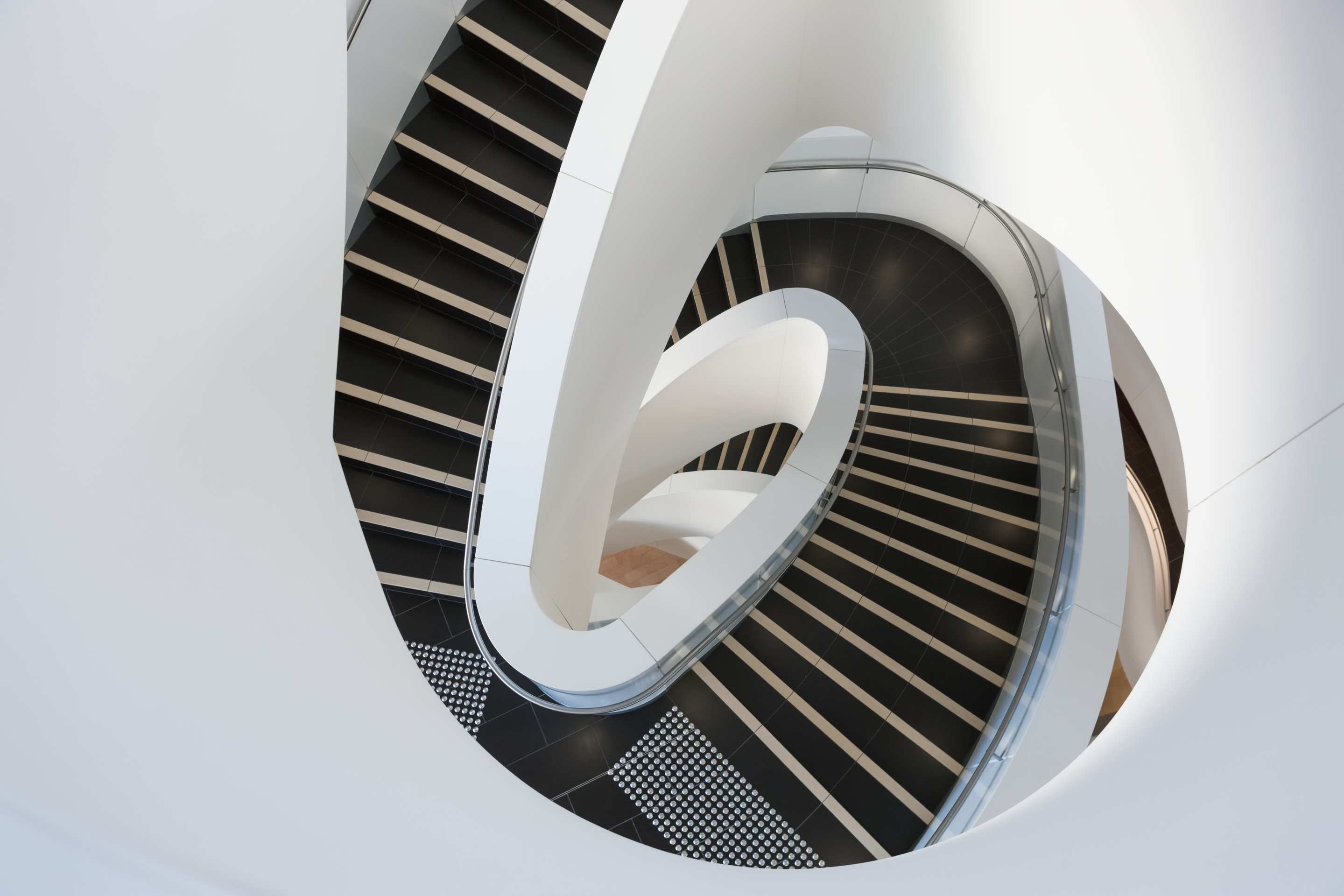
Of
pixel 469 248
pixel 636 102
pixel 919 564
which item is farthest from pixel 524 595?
pixel 919 564

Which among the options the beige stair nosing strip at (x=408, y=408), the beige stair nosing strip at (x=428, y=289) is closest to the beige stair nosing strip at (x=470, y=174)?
the beige stair nosing strip at (x=428, y=289)

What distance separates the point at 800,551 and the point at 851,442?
4.26 feet

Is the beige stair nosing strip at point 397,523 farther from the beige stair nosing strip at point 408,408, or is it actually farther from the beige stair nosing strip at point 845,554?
the beige stair nosing strip at point 845,554

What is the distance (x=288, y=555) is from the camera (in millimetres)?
1378

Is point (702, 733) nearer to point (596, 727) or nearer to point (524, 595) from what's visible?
point (596, 727)

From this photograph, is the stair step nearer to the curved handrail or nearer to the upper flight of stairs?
A: the upper flight of stairs

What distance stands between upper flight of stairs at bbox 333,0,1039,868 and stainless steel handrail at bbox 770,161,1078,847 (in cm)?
54

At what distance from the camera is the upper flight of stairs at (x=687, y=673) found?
19.6 ft

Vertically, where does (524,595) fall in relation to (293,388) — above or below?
below

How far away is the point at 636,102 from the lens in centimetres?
493

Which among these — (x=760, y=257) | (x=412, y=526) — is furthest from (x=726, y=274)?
(x=412, y=526)

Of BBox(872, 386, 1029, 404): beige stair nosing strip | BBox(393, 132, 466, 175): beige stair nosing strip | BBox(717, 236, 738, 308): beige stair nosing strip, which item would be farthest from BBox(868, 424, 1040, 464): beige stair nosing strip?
BBox(393, 132, 466, 175): beige stair nosing strip

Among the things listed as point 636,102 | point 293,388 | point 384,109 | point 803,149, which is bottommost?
point 293,388

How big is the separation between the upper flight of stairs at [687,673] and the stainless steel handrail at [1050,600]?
543mm
